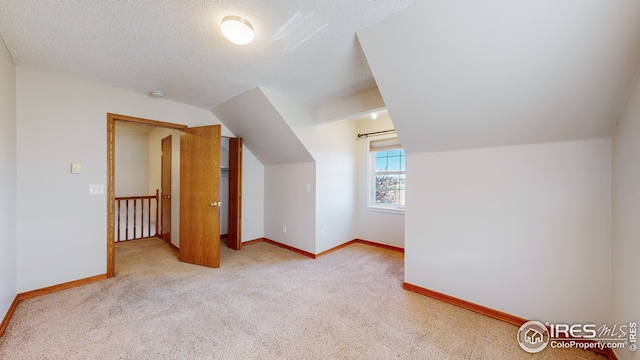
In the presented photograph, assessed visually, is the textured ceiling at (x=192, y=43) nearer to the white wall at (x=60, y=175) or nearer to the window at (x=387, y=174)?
the white wall at (x=60, y=175)

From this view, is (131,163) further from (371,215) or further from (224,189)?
(371,215)

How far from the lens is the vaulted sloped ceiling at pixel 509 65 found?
49.3 inches

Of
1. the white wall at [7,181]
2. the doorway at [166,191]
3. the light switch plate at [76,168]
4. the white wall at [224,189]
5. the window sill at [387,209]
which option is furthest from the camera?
the white wall at [224,189]

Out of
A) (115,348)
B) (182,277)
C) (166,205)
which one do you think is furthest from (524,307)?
(166,205)

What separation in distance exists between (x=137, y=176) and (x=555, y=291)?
24.0 feet

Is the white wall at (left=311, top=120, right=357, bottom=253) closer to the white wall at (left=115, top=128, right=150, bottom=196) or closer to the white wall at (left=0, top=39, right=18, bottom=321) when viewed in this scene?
the white wall at (left=0, top=39, right=18, bottom=321)

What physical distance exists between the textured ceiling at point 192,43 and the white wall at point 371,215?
5.19 feet

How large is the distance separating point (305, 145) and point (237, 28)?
193 cm

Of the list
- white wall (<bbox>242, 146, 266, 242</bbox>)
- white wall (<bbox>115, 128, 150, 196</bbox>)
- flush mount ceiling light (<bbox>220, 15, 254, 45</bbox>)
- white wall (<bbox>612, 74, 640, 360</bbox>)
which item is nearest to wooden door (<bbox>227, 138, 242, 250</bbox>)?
white wall (<bbox>242, 146, 266, 242</bbox>)

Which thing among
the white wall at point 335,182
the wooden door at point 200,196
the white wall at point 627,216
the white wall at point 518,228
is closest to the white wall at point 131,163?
the wooden door at point 200,196

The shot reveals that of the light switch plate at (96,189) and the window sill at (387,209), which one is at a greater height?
the light switch plate at (96,189)

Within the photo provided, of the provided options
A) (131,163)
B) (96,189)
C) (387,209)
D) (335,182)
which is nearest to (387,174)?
(387,209)

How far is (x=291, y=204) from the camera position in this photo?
3.97 metres

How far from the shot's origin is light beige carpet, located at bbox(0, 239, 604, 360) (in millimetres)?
1626
